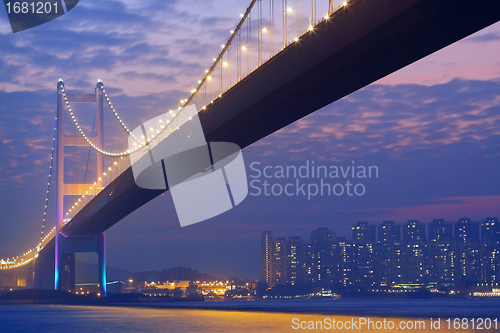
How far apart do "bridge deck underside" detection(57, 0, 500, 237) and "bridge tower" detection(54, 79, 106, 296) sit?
85.9ft

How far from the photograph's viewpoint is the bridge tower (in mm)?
48688

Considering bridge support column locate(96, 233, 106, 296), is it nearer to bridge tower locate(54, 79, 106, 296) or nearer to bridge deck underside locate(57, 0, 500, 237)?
bridge tower locate(54, 79, 106, 296)

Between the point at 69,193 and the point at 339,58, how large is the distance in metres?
35.6

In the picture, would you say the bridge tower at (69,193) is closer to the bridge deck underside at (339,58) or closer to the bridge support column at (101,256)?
the bridge support column at (101,256)

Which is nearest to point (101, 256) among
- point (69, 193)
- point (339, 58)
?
point (69, 193)

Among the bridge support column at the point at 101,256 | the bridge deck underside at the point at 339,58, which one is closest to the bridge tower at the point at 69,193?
the bridge support column at the point at 101,256

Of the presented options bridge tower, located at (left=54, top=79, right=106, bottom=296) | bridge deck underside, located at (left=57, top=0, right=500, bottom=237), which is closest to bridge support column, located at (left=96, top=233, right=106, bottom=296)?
bridge tower, located at (left=54, top=79, right=106, bottom=296)

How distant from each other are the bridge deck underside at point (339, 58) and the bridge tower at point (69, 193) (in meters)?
26.2

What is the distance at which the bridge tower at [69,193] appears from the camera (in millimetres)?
48688

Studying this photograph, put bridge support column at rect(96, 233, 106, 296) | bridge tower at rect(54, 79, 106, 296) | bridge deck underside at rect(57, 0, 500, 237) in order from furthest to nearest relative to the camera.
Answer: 1. bridge support column at rect(96, 233, 106, 296)
2. bridge tower at rect(54, 79, 106, 296)
3. bridge deck underside at rect(57, 0, 500, 237)

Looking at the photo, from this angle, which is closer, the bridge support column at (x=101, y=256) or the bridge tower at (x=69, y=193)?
the bridge tower at (x=69, y=193)

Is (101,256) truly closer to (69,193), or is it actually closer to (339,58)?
(69,193)

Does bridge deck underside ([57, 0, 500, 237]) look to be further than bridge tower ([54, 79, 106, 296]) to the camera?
No

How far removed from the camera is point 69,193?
49000mm
